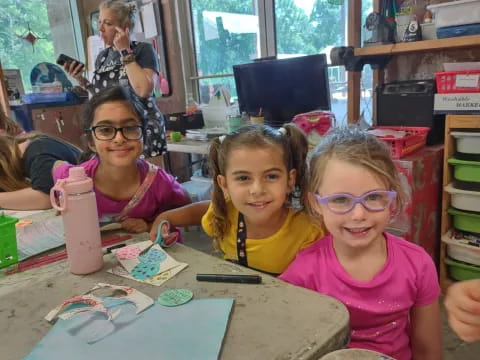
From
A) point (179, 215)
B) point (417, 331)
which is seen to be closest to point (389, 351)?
point (417, 331)

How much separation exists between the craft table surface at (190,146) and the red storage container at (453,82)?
1243 mm

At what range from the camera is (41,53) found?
13.5 feet

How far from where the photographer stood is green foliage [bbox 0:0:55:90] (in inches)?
150

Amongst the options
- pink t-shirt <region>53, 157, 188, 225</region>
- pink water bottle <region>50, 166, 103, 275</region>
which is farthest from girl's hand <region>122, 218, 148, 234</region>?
pink water bottle <region>50, 166, 103, 275</region>

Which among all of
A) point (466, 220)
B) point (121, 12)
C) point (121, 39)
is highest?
point (121, 12)

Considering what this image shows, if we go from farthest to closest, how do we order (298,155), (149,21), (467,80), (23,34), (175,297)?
(23,34), (149,21), (467,80), (298,155), (175,297)

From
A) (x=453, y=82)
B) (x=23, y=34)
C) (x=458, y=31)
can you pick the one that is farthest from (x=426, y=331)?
(x=23, y=34)

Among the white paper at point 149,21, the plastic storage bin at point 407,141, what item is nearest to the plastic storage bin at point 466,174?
the plastic storage bin at point 407,141

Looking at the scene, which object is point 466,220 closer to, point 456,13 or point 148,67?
point 456,13

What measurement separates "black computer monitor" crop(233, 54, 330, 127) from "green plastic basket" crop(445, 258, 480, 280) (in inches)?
40.0

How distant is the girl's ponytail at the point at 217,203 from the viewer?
1.17 metres

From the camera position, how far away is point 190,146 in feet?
8.26

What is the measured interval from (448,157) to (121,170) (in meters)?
1.36

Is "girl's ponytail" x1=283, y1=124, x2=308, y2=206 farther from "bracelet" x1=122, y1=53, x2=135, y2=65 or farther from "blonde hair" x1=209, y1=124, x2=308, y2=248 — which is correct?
"bracelet" x1=122, y1=53, x2=135, y2=65
